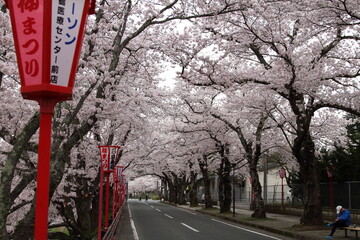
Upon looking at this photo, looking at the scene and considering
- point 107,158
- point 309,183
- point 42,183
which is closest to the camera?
point 42,183

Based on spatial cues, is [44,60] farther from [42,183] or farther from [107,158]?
[107,158]

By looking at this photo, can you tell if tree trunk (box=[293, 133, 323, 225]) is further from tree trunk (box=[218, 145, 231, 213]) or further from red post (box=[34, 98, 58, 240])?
red post (box=[34, 98, 58, 240])

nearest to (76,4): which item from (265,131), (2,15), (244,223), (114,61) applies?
(114,61)

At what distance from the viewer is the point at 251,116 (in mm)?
22531

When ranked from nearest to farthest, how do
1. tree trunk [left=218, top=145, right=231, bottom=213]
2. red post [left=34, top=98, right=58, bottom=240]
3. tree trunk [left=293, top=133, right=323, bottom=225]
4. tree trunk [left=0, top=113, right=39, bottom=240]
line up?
red post [left=34, top=98, right=58, bottom=240], tree trunk [left=0, top=113, right=39, bottom=240], tree trunk [left=293, top=133, right=323, bottom=225], tree trunk [left=218, top=145, right=231, bottom=213]

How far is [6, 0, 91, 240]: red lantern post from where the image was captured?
9.72 feet

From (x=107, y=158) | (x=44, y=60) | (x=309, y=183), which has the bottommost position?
(x=309, y=183)

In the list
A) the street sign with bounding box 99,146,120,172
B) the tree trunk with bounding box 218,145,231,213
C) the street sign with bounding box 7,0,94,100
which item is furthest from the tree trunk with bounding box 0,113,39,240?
the tree trunk with bounding box 218,145,231,213

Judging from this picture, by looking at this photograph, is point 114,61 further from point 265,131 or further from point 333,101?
point 265,131

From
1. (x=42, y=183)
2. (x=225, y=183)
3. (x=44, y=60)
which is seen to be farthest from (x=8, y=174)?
(x=225, y=183)

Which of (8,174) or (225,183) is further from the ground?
(8,174)

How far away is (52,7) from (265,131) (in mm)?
24170

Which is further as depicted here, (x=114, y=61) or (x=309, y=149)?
(x=309, y=149)

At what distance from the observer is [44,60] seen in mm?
3021
